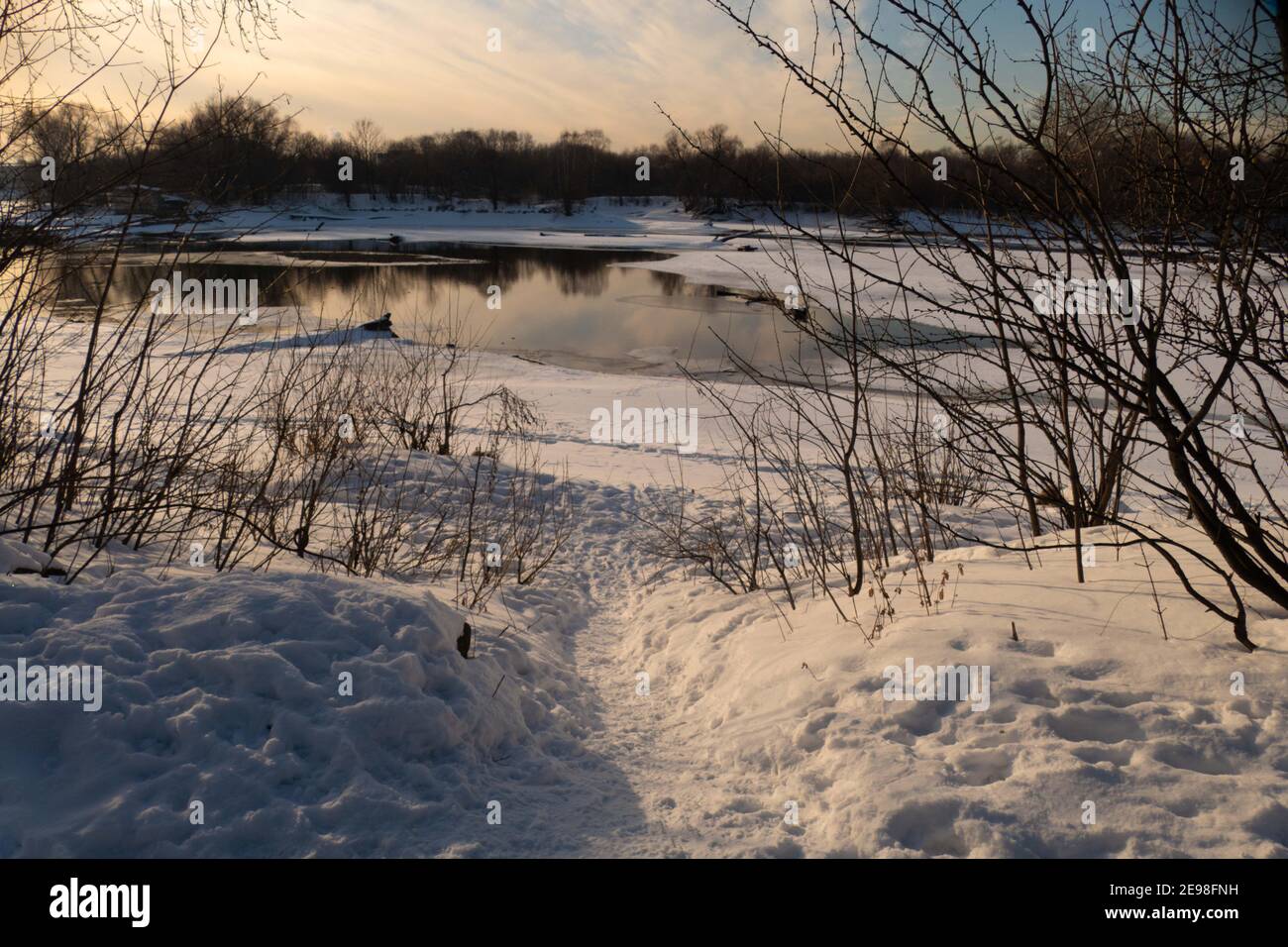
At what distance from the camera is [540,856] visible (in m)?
2.55

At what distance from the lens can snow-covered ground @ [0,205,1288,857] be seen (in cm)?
237

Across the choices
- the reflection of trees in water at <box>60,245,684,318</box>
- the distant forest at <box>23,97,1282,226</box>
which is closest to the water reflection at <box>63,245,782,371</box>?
the reflection of trees in water at <box>60,245,684,318</box>

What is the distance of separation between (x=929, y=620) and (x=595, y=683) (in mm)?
1830

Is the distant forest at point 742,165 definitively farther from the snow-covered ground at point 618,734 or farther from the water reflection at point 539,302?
the water reflection at point 539,302

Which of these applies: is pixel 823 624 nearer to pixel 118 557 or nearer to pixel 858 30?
pixel 858 30

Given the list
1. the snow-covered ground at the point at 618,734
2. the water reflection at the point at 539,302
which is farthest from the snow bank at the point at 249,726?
the water reflection at the point at 539,302

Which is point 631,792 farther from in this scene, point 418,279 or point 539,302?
point 418,279

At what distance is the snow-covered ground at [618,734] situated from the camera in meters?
2.37

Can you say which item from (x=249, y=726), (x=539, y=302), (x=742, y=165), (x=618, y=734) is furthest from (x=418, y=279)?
(x=249, y=726)

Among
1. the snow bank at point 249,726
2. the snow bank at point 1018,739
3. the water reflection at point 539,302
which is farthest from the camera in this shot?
the water reflection at point 539,302

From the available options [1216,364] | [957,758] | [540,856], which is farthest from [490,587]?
[1216,364]

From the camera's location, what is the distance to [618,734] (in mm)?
3799

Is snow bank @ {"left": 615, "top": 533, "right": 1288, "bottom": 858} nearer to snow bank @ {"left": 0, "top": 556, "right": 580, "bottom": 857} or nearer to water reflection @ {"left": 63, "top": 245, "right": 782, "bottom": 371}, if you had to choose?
snow bank @ {"left": 0, "top": 556, "right": 580, "bottom": 857}
